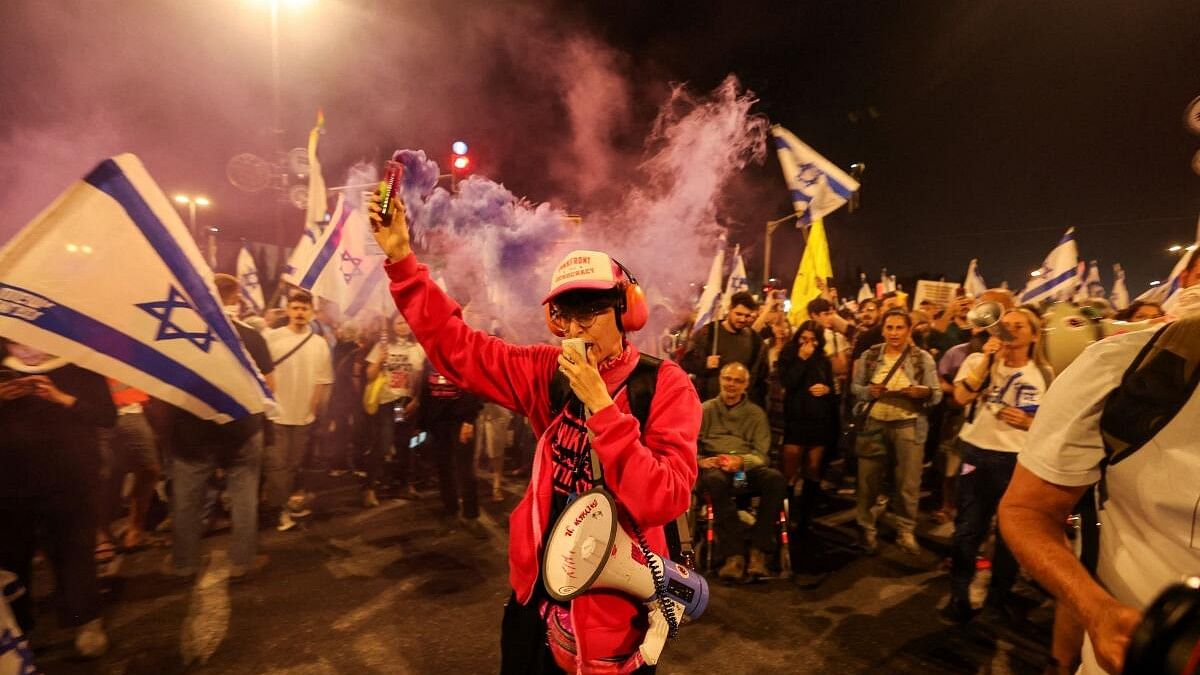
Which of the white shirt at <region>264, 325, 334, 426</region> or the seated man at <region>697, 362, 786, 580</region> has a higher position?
the white shirt at <region>264, 325, 334, 426</region>

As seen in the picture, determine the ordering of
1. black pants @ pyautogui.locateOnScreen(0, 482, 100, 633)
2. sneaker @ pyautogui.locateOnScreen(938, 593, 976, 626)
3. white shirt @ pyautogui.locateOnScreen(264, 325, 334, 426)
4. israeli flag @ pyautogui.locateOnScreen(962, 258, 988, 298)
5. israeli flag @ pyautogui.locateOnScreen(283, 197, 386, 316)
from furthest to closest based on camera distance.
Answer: israeli flag @ pyautogui.locateOnScreen(962, 258, 988, 298)
israeli flag @ pyautogui.locateOnScreen(283, 197, 386, 316)
white shirt @ pyautogui.locateOnScreen(264, 325, 334, 426)
sneaker @ pyautogui.locateOnScreen(938, 593, 976, 626)
black pants @ pyautogui.locateOnScreen(0, 482, 100, 633)

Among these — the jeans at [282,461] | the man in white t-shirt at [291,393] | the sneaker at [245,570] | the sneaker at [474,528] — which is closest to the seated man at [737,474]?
the sneaker at [474,528]

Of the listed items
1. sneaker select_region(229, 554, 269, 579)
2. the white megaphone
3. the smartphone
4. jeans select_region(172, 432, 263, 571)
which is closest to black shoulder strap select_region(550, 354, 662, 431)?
the white megaphone

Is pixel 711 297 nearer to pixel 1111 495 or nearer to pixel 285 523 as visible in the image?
pixel 285 523

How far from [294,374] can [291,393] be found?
20 centimetres

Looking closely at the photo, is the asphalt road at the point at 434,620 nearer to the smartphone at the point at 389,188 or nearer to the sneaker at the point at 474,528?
the sneaker at the point at 474,528

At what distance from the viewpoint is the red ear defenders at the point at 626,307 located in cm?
203

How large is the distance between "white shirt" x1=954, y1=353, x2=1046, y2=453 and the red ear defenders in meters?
3.61

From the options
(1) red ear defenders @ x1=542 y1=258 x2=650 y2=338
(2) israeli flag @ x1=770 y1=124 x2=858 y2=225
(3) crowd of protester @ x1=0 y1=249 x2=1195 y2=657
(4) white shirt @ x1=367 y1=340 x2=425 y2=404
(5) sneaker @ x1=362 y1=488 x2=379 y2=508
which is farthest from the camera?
(2) israeli flag @ x1=770 y1=124 x2=858 y2=225

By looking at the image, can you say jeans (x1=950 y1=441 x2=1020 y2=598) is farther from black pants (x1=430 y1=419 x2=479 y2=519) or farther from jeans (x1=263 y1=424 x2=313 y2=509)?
jeans (x1=263 y1=424 x2=313 y2=509)

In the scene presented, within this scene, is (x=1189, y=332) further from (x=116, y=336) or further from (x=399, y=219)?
(x=116, y=336)

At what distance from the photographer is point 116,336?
314 cm

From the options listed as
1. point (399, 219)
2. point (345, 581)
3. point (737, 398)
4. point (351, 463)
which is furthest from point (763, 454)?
point (351, 463)

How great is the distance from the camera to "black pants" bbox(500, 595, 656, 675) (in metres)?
1.99
